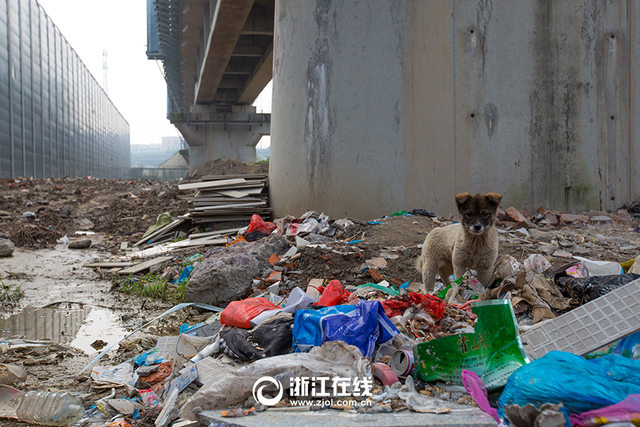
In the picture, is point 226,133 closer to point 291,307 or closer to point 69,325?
point 69,325

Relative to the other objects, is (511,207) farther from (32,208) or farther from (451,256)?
(32,208)

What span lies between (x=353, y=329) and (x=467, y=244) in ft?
6.80

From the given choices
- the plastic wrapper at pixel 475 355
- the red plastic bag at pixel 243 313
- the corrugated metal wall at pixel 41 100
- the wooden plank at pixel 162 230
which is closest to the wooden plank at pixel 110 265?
the wooden plank at pixel 162 230

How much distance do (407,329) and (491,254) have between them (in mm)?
1723

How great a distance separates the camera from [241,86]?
25234 millimetres

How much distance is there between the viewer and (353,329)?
292cm

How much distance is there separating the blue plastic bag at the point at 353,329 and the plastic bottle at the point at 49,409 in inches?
56.3

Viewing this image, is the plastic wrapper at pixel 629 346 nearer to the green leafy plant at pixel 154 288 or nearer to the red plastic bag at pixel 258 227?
the green leafy plant at pixel 154 288

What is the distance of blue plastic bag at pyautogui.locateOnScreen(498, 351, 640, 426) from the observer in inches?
77.0

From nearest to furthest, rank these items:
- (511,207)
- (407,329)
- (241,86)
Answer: (407,329), (511,207), (241,86)

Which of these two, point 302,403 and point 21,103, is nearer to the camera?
point 302,403

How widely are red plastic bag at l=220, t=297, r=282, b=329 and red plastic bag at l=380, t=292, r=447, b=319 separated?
41.8 inches

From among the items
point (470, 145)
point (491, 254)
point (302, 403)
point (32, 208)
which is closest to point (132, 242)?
point (32, 208)

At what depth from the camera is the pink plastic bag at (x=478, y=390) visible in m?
2.29
